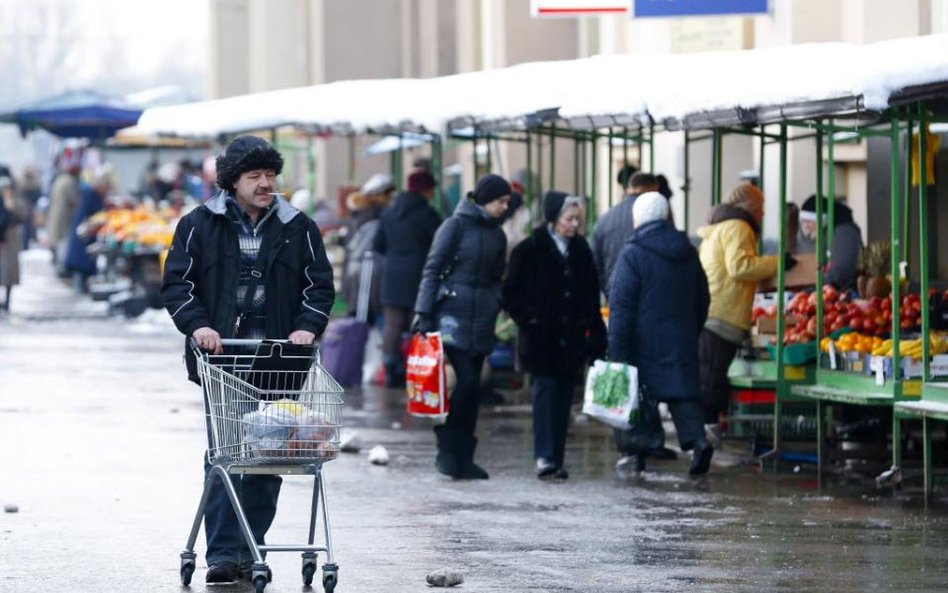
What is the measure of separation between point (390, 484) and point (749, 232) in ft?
9.64

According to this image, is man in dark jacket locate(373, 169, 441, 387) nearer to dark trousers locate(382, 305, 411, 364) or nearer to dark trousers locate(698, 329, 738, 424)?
dark trousers locate(382, 305, 411, 364)

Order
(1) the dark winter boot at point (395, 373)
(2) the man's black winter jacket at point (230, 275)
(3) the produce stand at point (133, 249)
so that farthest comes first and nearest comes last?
(3) the produce stand at point (133, 249) < (1) the dark winter boot at point (395, 373) < (2) the man's black winter jacket at point (230, 275)

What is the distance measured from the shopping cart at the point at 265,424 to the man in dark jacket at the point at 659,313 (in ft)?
14.1

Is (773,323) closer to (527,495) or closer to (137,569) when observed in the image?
(527,495)

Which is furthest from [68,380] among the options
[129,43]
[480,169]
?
[129,43]

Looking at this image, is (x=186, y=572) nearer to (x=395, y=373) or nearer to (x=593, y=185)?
(x=593, y=185)

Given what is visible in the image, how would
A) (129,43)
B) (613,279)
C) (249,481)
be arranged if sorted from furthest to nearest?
(129,43)
(613,279)
(249,481)

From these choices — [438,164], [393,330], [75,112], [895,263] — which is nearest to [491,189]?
[895,263]

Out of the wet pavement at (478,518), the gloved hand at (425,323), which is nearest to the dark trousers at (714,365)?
the wet pavement at (478,518)

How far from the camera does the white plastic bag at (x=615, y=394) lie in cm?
1304

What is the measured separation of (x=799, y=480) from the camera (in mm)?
13359

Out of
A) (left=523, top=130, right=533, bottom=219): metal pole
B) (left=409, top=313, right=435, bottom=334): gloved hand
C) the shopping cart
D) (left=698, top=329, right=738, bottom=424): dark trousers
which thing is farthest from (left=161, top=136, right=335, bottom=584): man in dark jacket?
(left=523, top=130, right=533, bottom=219): metal pole

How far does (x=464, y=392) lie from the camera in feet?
42.9

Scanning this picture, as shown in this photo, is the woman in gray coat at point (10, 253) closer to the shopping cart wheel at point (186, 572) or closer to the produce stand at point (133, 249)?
the produce stand at point (133, 249)
